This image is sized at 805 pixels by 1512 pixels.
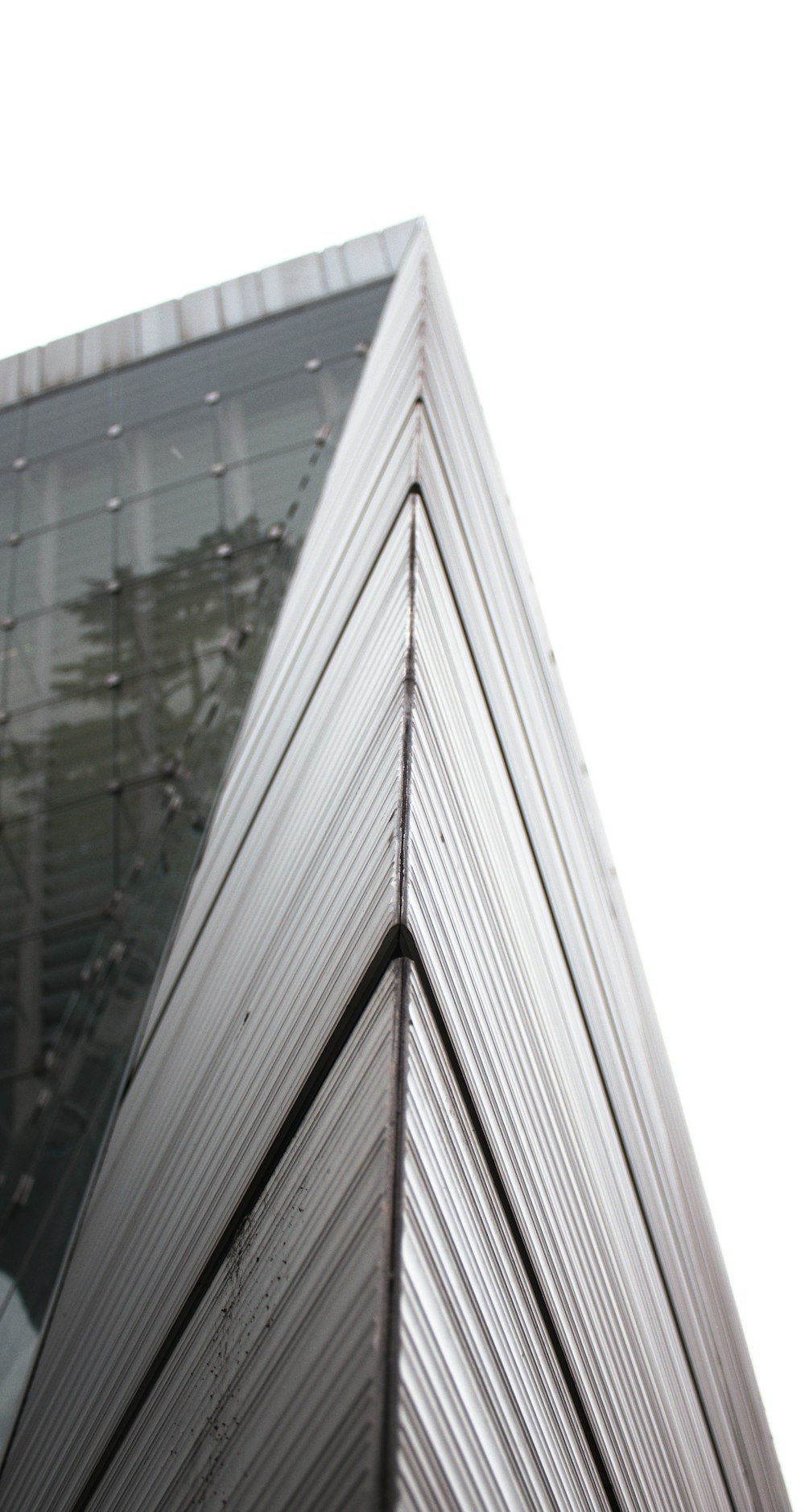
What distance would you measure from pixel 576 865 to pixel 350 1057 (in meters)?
3.34

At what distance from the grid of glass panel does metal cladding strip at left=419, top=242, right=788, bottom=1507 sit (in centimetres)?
218

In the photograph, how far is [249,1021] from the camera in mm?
2602

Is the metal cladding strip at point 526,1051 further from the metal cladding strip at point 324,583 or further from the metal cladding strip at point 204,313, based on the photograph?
the metal cladding strip at point 204,313

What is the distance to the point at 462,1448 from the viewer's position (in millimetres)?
1338

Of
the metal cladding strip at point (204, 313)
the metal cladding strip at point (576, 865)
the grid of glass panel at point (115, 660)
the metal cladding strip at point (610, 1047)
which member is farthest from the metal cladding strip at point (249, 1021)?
the metal cladding strip at point (204, 313)

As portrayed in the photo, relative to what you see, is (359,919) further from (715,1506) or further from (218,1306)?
(715,1506)

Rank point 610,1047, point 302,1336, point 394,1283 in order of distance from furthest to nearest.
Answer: point 610,1047 < point 302,1336 < point 394,1283

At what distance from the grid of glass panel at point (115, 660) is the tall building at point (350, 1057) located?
0.04 meters

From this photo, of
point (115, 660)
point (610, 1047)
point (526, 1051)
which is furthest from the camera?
point (115, 660)

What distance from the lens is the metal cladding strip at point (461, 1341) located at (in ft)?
4.14

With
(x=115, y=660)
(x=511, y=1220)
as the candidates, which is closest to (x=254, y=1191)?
(x=511, y=1220)

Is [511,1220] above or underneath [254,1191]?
underneath

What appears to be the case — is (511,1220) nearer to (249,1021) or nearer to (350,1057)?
(350,1057)

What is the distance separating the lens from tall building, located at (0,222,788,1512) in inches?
58.6
